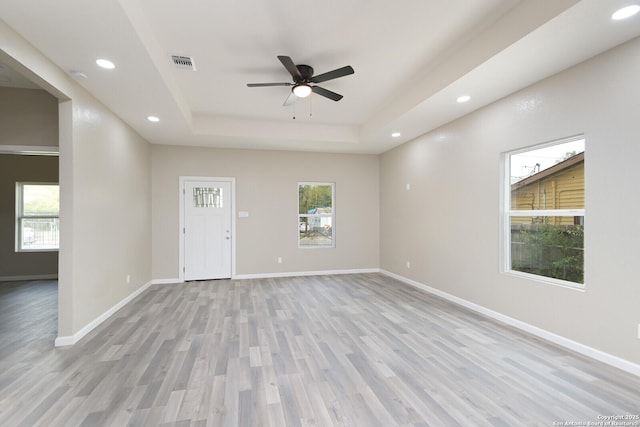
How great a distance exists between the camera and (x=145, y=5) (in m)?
2.37

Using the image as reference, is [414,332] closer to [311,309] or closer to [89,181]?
[311,309]

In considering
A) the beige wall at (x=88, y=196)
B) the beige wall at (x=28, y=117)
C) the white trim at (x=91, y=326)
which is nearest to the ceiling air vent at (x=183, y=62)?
the beige wall at (x=88, y=196)

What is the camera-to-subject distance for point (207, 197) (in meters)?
5.95

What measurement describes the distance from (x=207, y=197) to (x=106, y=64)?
340cm

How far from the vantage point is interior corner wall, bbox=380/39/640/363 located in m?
2.44

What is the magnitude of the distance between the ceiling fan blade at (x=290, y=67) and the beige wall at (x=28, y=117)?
2932 millimetres

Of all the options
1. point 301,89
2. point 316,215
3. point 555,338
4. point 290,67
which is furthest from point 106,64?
point 555,338

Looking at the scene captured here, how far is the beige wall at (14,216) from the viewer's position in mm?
5785

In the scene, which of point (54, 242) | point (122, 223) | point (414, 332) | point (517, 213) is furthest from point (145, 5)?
point (54, 242)

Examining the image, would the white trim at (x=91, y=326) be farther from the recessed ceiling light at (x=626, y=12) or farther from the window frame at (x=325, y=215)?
the recessed ceiling light at (x=626, y=12)

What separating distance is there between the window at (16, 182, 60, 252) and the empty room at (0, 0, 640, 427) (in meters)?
1.36

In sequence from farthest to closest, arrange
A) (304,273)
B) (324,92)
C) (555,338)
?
(304,273) < (324,92) < (555,338)

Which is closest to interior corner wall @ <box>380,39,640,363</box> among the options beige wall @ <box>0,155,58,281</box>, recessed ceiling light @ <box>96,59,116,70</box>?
recessed ceiling light @ <box>96,59,116,70</box>

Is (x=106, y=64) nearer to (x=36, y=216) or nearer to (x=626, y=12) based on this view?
(x=626, y=12)
